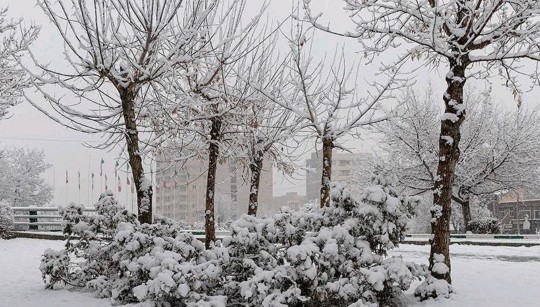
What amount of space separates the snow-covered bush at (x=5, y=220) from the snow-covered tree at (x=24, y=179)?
27302mm

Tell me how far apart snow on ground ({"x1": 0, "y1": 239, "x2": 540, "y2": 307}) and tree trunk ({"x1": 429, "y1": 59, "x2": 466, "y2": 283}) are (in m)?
0.75

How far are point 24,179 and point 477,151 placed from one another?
38784 mm

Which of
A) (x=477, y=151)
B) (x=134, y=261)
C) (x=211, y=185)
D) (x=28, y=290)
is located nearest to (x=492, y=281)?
(x=134, y=261)

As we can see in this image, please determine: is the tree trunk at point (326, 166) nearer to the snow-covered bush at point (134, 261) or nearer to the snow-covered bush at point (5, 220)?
the snow-covered bush at point (134, 261)

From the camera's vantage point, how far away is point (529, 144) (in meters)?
27.0

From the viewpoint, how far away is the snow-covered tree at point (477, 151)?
26.7m

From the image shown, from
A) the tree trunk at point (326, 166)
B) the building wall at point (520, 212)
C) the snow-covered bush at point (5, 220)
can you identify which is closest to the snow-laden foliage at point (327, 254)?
the tree trunk at point (326, 166)

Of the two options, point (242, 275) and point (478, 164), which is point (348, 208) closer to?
point (242, 275)

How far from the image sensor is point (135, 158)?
985cm

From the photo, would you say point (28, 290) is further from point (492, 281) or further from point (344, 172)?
point (344, 172)

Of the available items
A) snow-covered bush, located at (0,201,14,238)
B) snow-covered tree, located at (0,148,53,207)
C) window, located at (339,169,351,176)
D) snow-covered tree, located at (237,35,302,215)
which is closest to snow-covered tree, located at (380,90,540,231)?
snow-covered tree, located at (237,35,302,215)

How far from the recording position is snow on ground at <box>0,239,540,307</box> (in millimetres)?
7965

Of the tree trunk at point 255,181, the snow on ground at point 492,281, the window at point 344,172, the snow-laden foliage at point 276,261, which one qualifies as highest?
the window at point 344,172

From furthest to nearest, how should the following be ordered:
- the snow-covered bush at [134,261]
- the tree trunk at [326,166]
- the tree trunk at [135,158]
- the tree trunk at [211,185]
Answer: the tree trunk at [211,185] → the tree trunk at [326,166] → the tree trunk at [135,158] → the snow-covered bush at [134,261]
